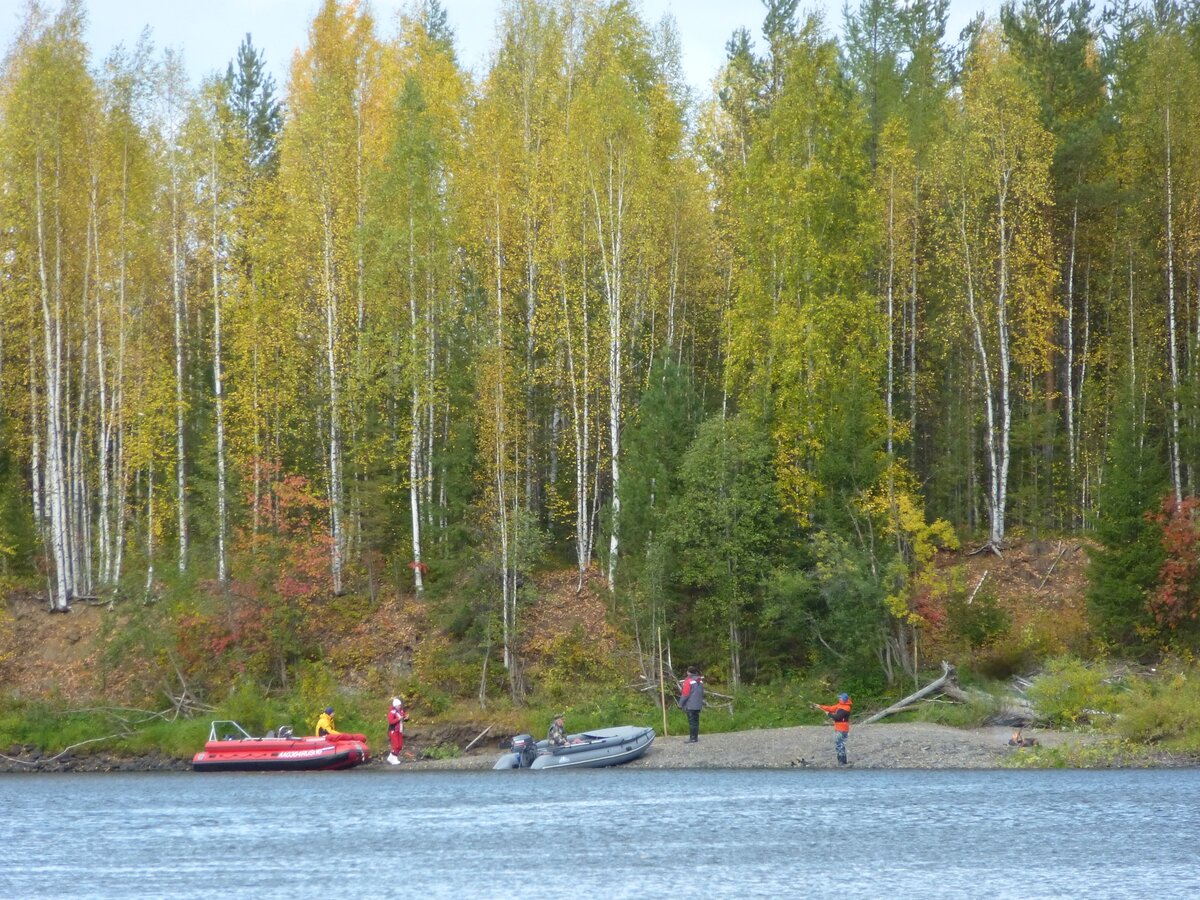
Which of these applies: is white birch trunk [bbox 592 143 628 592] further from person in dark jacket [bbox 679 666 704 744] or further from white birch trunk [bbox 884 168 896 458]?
white birch trunk [bbox 884 168 896 458]

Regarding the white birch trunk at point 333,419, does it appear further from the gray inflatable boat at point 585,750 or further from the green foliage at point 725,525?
the gray inflatable boat at point 585,750

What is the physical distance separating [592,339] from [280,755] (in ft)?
52.2

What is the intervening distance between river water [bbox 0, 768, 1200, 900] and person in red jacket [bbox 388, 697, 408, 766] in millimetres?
3952

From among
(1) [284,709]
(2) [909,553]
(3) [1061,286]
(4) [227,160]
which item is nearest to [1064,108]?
(3) [1061,286]

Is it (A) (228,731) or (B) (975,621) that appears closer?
(B) (975,621)

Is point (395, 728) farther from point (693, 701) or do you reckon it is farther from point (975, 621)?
point (975, 621)

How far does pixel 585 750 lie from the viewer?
35281mm

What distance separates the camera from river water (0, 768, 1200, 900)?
18.4 meters

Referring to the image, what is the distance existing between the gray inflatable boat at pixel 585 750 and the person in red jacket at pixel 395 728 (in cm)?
349

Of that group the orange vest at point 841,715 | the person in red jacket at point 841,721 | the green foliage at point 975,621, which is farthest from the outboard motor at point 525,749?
the green foliage at point 975,621

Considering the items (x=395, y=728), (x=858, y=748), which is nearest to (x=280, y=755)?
(x=395, y=728)

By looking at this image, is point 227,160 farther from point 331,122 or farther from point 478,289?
point 478,289

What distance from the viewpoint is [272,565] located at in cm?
4247

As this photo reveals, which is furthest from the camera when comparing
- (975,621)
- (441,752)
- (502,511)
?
(502,511)
